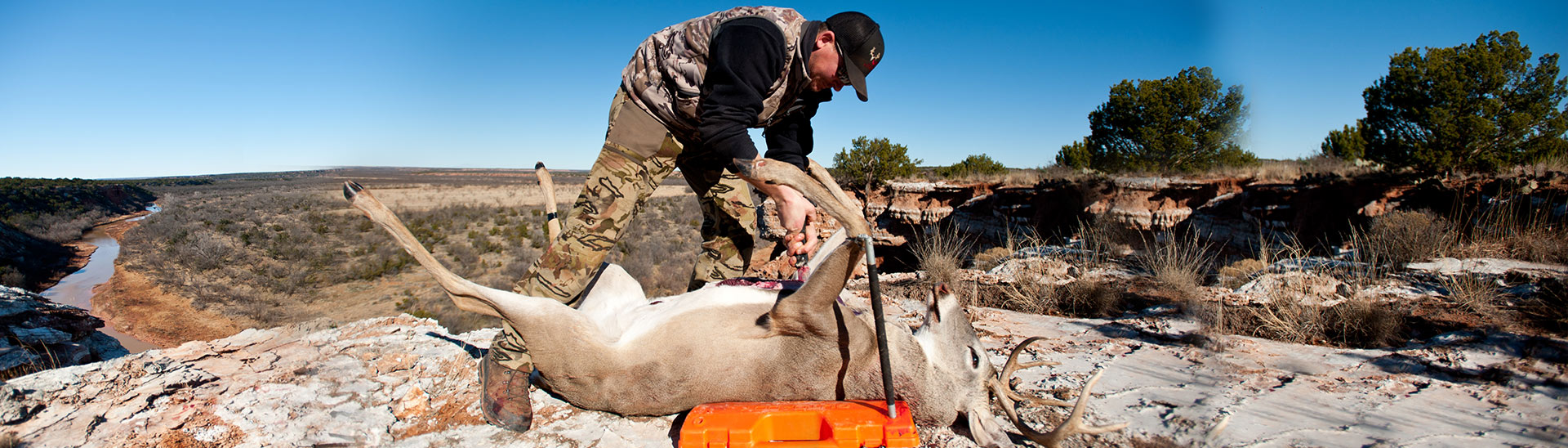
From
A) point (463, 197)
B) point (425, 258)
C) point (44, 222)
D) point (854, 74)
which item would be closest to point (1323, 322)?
point (854, 74)

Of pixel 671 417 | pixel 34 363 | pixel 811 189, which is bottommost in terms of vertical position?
pixel 34 363

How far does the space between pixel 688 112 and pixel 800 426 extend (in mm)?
1379

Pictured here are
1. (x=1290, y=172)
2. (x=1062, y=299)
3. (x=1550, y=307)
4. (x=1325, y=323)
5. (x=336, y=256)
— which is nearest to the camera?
(x=1550, y=307)

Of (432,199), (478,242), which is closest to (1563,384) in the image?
(478,242)

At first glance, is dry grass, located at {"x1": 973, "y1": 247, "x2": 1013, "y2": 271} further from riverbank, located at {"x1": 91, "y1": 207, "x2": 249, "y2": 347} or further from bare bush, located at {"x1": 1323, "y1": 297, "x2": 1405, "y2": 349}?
riverbank, located at {"x1": 91, "y1": 207, "x2": 249, "y2": 347}

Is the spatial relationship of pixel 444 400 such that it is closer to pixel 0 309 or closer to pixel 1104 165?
pixel 0 309

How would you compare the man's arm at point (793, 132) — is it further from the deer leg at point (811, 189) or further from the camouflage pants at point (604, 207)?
the deer leg at point (811, 189)

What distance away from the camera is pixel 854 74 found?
95.7 inches

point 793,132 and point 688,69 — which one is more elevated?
point 688,69

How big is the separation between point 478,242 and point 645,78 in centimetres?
1850

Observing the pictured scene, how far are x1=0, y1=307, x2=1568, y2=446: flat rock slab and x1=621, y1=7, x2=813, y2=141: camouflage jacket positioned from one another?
1370 millimetres

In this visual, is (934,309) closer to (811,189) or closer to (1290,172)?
(811,189)

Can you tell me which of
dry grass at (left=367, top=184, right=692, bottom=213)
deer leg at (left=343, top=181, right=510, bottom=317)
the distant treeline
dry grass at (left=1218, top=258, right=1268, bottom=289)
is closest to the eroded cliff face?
dry grass at (left=1218, top=258, right=1268, bottom=289)

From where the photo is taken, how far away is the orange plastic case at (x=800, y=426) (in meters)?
2.04
